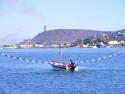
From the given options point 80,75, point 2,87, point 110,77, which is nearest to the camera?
point 2,87

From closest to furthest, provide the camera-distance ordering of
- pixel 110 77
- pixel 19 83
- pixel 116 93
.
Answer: pixel 116 93 < pixel 19 83 < pixel 110 77

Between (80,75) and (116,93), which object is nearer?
(116,93)

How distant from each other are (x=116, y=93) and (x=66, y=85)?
373 inches

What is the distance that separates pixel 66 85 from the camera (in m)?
55.3

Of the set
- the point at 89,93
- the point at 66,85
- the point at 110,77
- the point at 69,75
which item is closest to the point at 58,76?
the point at 69,75

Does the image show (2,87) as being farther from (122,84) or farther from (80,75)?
(80,75)

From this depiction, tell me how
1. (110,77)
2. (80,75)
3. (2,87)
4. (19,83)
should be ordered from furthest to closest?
(80,75) < (110,77) < (19,83) < (2,87)

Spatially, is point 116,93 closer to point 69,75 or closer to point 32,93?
point 32,93

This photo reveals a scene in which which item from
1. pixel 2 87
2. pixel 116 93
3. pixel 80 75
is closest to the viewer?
pixel 116 93

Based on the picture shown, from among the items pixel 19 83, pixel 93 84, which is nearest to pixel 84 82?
pixel 93 84

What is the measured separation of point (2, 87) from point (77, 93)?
8928 mm

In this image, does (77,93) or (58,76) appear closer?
(77,93)

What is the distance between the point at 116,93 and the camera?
153 feet

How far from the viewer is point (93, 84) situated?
2164 inches
